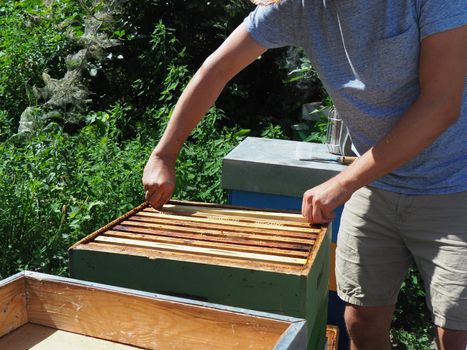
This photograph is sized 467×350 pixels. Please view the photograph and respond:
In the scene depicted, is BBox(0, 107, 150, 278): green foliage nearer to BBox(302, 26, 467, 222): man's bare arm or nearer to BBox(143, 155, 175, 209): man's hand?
BBox(143, 155, 175, 209): man's hand

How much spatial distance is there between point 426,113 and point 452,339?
1.92ft

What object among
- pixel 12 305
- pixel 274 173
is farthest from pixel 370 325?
pixel 12 305

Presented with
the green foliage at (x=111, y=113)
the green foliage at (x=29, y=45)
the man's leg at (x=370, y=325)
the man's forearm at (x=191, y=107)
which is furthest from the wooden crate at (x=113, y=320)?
the green foliage at (x=29, y=45)

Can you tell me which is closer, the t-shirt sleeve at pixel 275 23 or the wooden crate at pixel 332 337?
the t-shirt sleeve at pixel 275 23

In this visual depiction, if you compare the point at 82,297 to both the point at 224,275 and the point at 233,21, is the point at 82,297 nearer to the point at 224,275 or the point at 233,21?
the point at 224,275

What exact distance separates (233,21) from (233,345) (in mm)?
3514

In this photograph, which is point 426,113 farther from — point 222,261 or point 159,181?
point 159,181

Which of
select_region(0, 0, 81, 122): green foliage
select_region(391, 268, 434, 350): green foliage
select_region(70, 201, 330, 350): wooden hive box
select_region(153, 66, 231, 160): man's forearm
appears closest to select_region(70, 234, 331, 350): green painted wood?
select_region(70, 201, 330, 350): wooden hive box

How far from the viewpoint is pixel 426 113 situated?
→ 135 cm

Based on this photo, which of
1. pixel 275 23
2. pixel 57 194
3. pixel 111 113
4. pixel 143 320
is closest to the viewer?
pixel 143 320

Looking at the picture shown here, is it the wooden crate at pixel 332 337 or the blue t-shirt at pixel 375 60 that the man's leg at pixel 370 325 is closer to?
the wooden crate at pixel 332 337

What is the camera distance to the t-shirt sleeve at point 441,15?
1.28 m

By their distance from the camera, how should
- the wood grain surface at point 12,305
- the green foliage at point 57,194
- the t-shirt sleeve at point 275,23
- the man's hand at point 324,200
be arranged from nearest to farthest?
the wood grain surface at point 12,305, the man's hand at point 324,200, the t-shirt sleeve at point 275,23, the green foliage at point 57,194

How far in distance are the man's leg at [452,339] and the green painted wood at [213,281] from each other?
12.9 inches
